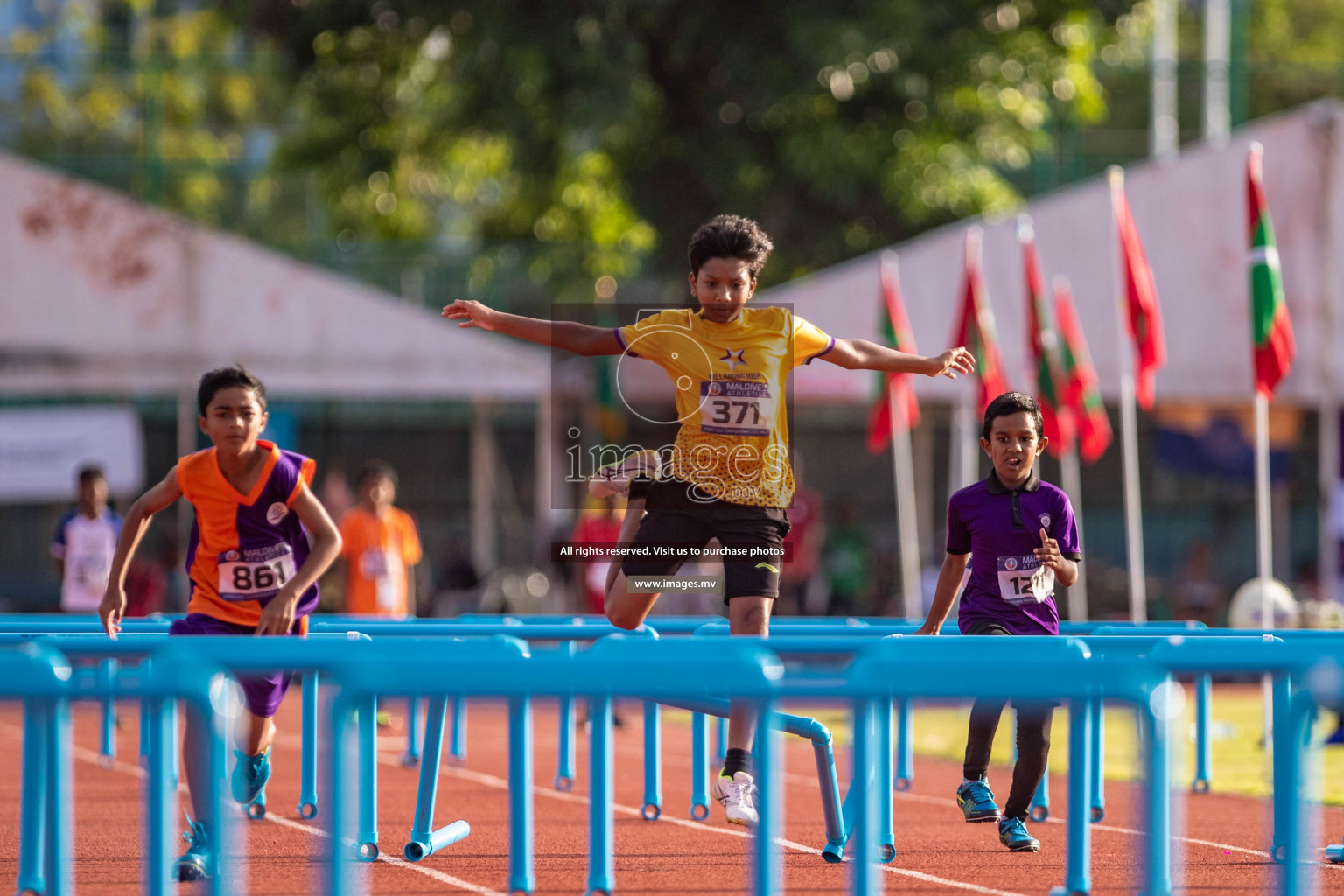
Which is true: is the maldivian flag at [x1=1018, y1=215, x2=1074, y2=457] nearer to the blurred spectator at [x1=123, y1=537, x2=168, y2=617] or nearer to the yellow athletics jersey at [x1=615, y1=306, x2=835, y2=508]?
the yellow athletics jersey at [x1=615, y1=306, x2=835, y2=508]

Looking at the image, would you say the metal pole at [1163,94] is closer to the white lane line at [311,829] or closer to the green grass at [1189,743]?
the green grass at [1189,743]

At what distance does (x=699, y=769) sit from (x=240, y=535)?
235 centimetres

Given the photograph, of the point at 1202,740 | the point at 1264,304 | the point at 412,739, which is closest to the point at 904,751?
the point at 1202,740

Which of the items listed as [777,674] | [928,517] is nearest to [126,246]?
[928,517]

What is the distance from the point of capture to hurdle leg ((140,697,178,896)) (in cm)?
392

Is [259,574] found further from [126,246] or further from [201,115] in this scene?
[201,115]

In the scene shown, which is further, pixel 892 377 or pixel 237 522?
pixel 892 377

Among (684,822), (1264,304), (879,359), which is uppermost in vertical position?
(1264,304)

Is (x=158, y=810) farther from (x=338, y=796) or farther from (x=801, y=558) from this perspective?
(x=801, y=558)

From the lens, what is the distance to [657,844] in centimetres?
689

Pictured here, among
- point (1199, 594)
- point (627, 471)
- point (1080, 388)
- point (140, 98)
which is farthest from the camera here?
point (140, 98)

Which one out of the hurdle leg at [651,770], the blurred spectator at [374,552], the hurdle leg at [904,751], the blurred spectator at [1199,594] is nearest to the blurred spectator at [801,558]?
the blurred spectator at [1199,594]

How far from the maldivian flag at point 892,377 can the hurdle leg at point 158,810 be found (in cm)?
1022

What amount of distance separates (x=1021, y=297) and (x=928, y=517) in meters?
6.42
